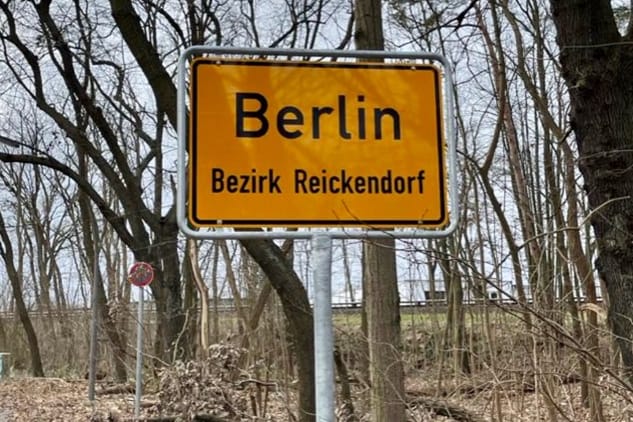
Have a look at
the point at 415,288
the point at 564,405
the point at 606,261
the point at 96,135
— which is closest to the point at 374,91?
the point at 606,261

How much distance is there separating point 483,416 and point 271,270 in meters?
2.07

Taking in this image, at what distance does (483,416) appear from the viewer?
4.71 metres

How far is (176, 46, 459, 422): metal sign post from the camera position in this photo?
1.48m

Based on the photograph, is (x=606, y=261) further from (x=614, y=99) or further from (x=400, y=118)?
(x=400, y=118)

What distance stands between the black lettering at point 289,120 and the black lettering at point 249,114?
0.03m

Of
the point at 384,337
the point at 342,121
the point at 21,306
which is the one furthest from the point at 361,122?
the point at 21,306

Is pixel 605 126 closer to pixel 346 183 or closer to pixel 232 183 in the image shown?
pixel 346 183

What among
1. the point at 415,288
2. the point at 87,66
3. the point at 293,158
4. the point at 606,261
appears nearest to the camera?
the point at 293,158

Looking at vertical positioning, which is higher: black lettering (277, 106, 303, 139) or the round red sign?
the round red sign

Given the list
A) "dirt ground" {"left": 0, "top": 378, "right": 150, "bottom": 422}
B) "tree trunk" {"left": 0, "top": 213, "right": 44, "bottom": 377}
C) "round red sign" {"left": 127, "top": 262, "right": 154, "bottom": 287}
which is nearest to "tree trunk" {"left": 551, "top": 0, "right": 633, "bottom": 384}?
"dirt ground" {"left": 0, "top": 378, "right": 150, "bottom": 422}

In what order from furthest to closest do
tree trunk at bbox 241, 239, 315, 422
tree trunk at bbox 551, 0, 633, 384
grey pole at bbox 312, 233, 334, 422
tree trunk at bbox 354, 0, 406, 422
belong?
tree trunk at bbox 241, 239, 315, 422, tree trunk at bbox 354, 0, 406, 422, tree trunk at bbox 551, 0, 633, 384, grey pole at bbox 312, 233, 334, 422

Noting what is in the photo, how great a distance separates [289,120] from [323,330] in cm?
45

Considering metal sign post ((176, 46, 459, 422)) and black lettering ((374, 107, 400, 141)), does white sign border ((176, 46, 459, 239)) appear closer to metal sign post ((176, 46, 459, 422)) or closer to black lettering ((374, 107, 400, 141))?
metal sign post ((176, 46, 459, 422))

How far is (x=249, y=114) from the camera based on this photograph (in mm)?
1507
